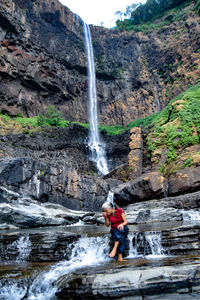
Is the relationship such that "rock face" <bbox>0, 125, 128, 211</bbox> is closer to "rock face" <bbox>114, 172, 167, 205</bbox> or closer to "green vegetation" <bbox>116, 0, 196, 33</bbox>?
"rock face" <bbox>114, 172, 167, 205</bbox>

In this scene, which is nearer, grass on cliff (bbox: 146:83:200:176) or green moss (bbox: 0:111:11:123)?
grass on cliff (bbox: 146:83:200:176)

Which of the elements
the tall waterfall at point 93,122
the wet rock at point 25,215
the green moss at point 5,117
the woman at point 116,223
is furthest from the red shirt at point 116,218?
the green moss at point 5,117

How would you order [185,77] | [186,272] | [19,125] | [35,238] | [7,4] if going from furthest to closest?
[185,77] → [7,4] → [19,125] → [35,238] → [186,272]

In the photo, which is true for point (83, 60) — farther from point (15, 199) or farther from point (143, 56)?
point (15, 199)

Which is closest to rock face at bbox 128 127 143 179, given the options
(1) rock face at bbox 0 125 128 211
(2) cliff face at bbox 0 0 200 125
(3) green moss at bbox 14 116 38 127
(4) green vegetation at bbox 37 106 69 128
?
(1) rock face at bbox 0 125 128 211

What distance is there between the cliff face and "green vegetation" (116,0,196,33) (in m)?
1.40

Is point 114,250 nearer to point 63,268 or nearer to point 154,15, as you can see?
point 63,268

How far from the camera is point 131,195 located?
15.8 meters

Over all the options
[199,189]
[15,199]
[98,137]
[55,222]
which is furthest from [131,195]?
[98,137]

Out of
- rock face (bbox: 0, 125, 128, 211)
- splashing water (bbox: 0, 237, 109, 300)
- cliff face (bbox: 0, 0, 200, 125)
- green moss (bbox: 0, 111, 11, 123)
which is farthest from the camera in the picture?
cliff face (bbox: 0, 0, 200, 125)

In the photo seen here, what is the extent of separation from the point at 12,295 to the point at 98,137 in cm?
2783

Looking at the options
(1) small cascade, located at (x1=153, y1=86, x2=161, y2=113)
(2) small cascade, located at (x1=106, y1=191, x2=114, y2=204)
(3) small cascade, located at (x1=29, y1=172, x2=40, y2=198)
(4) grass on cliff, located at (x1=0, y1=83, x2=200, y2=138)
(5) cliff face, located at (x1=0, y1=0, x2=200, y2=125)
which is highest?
(5) cliff face, located at (x1=0, y1=0, x2=200, y2=125)

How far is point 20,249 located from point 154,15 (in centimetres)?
4724

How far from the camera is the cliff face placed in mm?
32062
